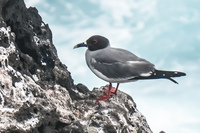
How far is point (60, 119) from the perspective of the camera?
10227 millimetres

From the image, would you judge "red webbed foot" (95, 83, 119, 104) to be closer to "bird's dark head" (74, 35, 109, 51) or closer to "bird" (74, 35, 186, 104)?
"bird" (74, 35, 186, 104)

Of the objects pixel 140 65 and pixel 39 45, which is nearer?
pixel 140 65

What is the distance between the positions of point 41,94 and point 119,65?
2.54 metres

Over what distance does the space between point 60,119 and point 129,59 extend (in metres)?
2.81

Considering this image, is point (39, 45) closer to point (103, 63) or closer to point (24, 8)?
point (24, 8)

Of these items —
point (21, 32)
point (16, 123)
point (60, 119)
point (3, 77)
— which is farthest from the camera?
point (21, 32)

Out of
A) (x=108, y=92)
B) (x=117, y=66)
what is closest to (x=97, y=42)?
(x=117, y=66)

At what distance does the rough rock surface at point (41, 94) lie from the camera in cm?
934

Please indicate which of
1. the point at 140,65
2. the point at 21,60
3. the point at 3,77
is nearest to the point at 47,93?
the point at 21,60

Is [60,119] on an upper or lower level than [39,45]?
lower

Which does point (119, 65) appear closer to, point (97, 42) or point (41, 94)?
point (97, 42)

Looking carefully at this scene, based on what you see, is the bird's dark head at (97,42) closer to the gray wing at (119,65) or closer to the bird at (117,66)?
the bird at (117,66)

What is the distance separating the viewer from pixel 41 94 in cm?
1012

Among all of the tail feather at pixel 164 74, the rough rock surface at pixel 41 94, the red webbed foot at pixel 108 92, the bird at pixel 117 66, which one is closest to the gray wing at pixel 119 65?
the bird at pixel 117 66
